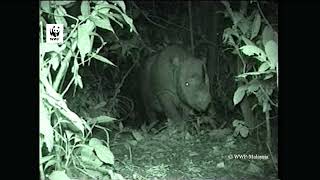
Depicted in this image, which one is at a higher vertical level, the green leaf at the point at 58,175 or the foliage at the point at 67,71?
the foliage at the point at 67,71

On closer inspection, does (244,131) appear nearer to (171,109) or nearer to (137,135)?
(171,109)

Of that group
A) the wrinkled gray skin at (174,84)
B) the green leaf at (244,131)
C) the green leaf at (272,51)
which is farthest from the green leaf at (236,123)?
the green leaf at (272,51)

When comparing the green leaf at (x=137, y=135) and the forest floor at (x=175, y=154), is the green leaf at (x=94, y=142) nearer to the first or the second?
the forest floor at (x=175, y=154)

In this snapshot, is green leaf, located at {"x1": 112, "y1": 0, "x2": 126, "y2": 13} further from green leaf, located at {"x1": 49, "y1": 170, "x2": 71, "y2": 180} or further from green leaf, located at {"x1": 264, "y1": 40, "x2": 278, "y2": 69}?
green leaf, located at {"x1": 49, "y1": 170, "x2": 71, "y2": 180}

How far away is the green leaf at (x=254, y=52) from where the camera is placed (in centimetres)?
413

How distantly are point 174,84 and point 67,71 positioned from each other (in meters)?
0.71

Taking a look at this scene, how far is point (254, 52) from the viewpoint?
4133mm

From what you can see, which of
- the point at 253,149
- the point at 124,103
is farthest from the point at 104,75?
the point at 253,149

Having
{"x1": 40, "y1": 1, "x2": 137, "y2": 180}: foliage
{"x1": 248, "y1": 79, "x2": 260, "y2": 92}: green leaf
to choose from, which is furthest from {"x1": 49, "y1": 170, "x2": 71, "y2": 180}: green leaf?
{"x1": 248, "y1": 79, "x2": 260, "y2": 92}: green leaf

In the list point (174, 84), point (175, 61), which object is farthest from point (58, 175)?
point (175, 61)

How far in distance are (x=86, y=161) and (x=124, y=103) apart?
463mm

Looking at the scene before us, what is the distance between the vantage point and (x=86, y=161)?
411cm

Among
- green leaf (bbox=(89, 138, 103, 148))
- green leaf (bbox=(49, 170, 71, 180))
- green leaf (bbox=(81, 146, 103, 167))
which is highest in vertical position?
green leaf (bbox=(89, 138, 103, 148))

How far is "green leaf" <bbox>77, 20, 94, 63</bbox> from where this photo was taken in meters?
4.06
